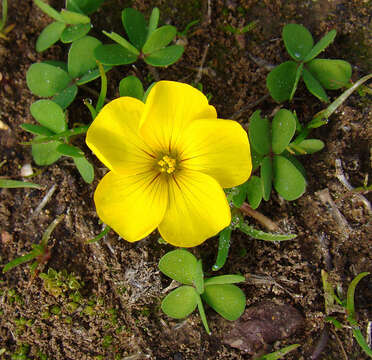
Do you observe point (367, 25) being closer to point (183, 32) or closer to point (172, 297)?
point (183, 32)

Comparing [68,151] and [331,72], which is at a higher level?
[331,72]

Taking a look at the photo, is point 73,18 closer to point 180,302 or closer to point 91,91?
point 91,91

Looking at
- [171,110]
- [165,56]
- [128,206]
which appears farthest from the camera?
[165,56]

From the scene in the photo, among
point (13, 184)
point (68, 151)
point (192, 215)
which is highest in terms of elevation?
point (192, 215)

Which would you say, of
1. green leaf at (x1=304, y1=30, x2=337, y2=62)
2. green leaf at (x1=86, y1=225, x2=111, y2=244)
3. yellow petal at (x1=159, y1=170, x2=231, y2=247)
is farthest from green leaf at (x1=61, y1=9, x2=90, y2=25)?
green leaf at (x1=304, y1=30, x2=337, y2=62)

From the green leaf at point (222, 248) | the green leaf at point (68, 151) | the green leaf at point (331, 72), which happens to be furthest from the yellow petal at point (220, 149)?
the green leaf at point (331, 72)

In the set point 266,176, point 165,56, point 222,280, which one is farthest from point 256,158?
point 165,56

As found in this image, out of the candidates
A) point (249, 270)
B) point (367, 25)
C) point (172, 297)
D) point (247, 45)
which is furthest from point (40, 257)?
point (367, 25)
